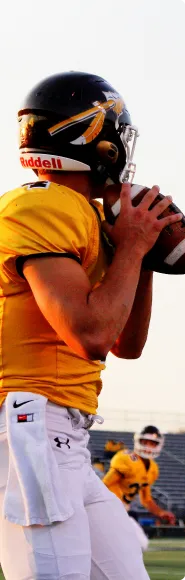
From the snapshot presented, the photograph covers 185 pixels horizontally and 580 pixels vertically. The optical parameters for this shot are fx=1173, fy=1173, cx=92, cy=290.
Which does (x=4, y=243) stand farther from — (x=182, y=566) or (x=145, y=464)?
(x=145, y=464)

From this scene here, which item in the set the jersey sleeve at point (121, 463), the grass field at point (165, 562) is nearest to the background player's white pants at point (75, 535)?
the grass field at point (165, 562)

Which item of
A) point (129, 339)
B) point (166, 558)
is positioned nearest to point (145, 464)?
point (166, 558)

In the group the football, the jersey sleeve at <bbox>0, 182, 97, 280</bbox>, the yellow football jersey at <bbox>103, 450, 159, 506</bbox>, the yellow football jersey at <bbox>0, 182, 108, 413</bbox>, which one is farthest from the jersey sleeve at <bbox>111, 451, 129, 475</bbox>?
the jersey sleeve at <bbox>0, 182, 97, 280</bbox>

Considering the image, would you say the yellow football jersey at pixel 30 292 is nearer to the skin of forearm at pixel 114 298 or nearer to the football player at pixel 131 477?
the skin of forearm at pixel 114 298

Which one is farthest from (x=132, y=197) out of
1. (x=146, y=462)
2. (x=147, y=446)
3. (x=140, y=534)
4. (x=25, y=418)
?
(x=147, y=446)

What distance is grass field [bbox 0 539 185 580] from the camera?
1081cm

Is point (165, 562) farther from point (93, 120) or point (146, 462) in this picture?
point (93, 120)

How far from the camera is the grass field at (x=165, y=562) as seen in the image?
10.8 m

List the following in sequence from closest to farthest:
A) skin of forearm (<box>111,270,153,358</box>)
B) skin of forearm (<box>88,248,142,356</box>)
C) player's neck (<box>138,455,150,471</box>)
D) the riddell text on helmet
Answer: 1. skin of forearm (<box>88,248,142,356</box>)
2. the riddell text on helmet
3. skin of forearm (<box>111,270,153,358</box>)
4. player's neck (<box>138,455,150,471</box>)

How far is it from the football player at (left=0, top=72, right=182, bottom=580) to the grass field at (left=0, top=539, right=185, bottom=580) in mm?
7563

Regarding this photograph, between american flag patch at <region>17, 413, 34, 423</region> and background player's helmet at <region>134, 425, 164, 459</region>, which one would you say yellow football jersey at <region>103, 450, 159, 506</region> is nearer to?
background player's helmet at <region>134, 425, 164, 459</region>

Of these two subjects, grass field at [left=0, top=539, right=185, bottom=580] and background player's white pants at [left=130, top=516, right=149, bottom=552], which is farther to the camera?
grass field at [left=0, top=539, right=185, bottom=580]

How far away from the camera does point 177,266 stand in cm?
333

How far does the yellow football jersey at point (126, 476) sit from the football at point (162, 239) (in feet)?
32.6
